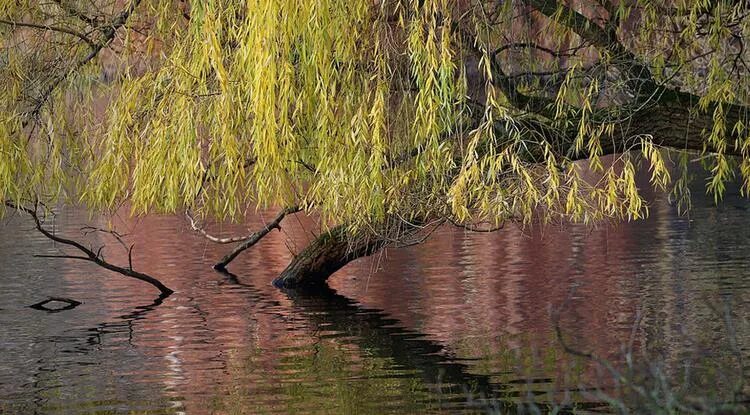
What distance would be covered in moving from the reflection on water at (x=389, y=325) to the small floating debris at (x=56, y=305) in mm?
158

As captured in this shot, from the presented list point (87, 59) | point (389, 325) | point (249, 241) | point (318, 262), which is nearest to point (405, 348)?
point (389, 325)

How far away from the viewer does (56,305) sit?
13.9m

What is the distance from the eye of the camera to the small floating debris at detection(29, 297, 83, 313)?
13477mm

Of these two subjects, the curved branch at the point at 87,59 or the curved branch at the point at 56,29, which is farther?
the curved branch at the point at 56,29

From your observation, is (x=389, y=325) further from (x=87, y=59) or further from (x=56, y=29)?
(x=56, y=29)

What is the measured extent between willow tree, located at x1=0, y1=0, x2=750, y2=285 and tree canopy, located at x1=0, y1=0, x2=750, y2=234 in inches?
0.7

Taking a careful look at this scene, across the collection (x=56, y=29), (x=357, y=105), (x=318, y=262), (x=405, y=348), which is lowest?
(x=405, y=348)

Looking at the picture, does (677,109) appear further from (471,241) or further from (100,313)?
(471,241)

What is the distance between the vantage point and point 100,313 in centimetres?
1323

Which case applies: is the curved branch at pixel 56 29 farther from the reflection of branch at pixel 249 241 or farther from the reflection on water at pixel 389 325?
the reflection of branch at pixel 249 241

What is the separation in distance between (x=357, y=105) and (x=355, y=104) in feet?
0.07

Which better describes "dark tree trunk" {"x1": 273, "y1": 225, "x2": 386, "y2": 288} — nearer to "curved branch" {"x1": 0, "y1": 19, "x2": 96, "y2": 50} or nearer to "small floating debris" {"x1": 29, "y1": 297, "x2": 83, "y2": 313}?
"small floating debris" {"x1": 29, "y1": 297, "x2": 83, "y2": 313}

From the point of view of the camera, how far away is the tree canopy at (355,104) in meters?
8.70

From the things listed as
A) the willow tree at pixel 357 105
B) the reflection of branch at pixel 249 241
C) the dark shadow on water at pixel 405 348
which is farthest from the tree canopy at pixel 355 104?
the reflection of branch at pixel 249 241
